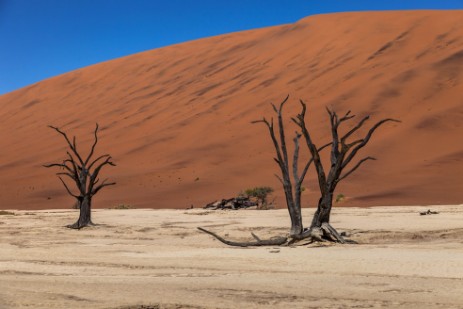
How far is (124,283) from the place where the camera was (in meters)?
6.09

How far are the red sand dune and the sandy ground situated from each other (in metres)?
13.1

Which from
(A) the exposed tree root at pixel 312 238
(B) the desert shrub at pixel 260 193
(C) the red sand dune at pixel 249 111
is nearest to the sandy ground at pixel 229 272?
(A) the exposed tree root at pixel 312 238

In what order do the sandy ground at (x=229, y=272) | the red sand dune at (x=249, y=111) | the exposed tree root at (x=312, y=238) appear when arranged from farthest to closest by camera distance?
the red sand dune at (x=249, y=111)
the exposed tree root at (x=312, y=238)
the sandy ground at (x=229, y=272)

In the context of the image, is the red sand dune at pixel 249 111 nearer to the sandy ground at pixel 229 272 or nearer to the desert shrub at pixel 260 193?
the desert shrub at pixel 260 193

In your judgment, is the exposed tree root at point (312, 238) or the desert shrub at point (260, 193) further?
the desert shrub at point (260, 193)

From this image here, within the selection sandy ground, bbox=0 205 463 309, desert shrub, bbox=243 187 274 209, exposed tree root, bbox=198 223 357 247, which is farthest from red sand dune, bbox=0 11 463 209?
sandy ground, bbox=0 205 463 309

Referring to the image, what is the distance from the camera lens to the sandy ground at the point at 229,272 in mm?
5090

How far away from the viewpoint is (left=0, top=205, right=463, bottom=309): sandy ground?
5090 mm

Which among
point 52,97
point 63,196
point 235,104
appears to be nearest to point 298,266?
point 63,196

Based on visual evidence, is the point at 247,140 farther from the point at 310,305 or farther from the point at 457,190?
the point at 310,305

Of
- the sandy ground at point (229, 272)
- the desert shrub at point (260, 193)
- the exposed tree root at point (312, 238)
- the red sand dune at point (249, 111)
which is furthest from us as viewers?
the red sand dune at point (249, 111)

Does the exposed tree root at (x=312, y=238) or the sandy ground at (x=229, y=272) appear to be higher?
the exposed tree root at (x=312, y=238)

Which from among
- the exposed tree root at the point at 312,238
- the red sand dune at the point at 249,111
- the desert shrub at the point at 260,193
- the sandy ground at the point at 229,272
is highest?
the red sand dune at the point at 249,111

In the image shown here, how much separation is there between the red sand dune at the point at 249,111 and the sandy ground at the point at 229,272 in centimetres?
1314
